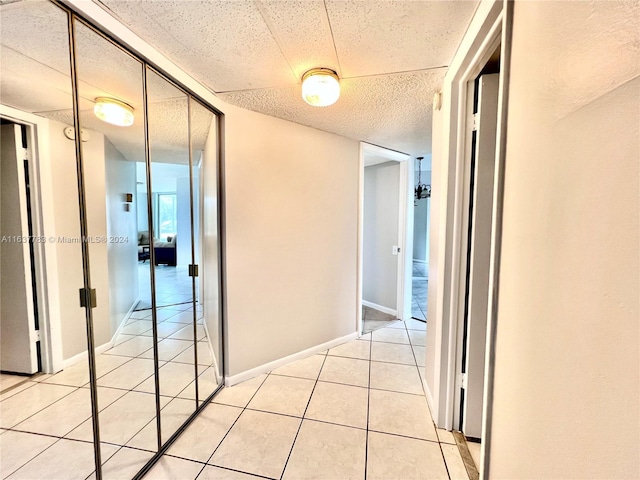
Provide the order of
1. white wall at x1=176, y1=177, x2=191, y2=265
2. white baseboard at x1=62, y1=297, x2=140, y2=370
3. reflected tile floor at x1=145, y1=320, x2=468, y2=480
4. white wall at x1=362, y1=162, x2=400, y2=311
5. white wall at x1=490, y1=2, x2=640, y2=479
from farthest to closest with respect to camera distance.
A: white wall at x1=362, y1=162, x2=400, y2=311 → white wall at x1=176, y1=177, x2=191, y2=265 → reflected tile floor at x1=145, y1=320, x2=468, y2=480 → white baseboard at x1=62, y1=297, x2=140, y2=370 → white wall at x1=490, y1=2, x2=640, y2=479

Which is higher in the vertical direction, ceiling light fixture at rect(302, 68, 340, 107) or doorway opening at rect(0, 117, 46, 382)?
ceiling light fixture at rect(302, 68, 340, 107)

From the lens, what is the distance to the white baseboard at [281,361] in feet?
7.09

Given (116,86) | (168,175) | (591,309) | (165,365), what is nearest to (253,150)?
(168,175)

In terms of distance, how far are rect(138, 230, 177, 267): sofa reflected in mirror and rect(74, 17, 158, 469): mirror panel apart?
3 centimetres

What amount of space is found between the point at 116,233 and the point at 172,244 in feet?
1.26

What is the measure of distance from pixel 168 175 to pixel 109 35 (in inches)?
30.0

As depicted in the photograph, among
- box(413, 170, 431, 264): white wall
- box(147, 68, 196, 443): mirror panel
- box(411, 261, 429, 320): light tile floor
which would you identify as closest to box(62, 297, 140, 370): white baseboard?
box(147, 68, 196, 443): mirror panel

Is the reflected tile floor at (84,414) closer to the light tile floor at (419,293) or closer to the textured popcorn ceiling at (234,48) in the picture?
the textured popcorn ceiling at (234,48)

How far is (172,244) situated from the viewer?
185 centimetres

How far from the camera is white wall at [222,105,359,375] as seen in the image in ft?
6.90

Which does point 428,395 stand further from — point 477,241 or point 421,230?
point 421,230

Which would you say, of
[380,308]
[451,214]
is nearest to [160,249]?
[451,214]

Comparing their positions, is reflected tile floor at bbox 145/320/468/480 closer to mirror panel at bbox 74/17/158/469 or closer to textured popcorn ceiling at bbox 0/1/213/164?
mirror panel at bbox 74/17/158/469

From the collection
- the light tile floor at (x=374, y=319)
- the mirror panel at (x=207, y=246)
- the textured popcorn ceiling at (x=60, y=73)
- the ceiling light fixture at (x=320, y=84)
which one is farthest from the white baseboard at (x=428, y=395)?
the textured popcorn ceiling at (x=60, y=73)
